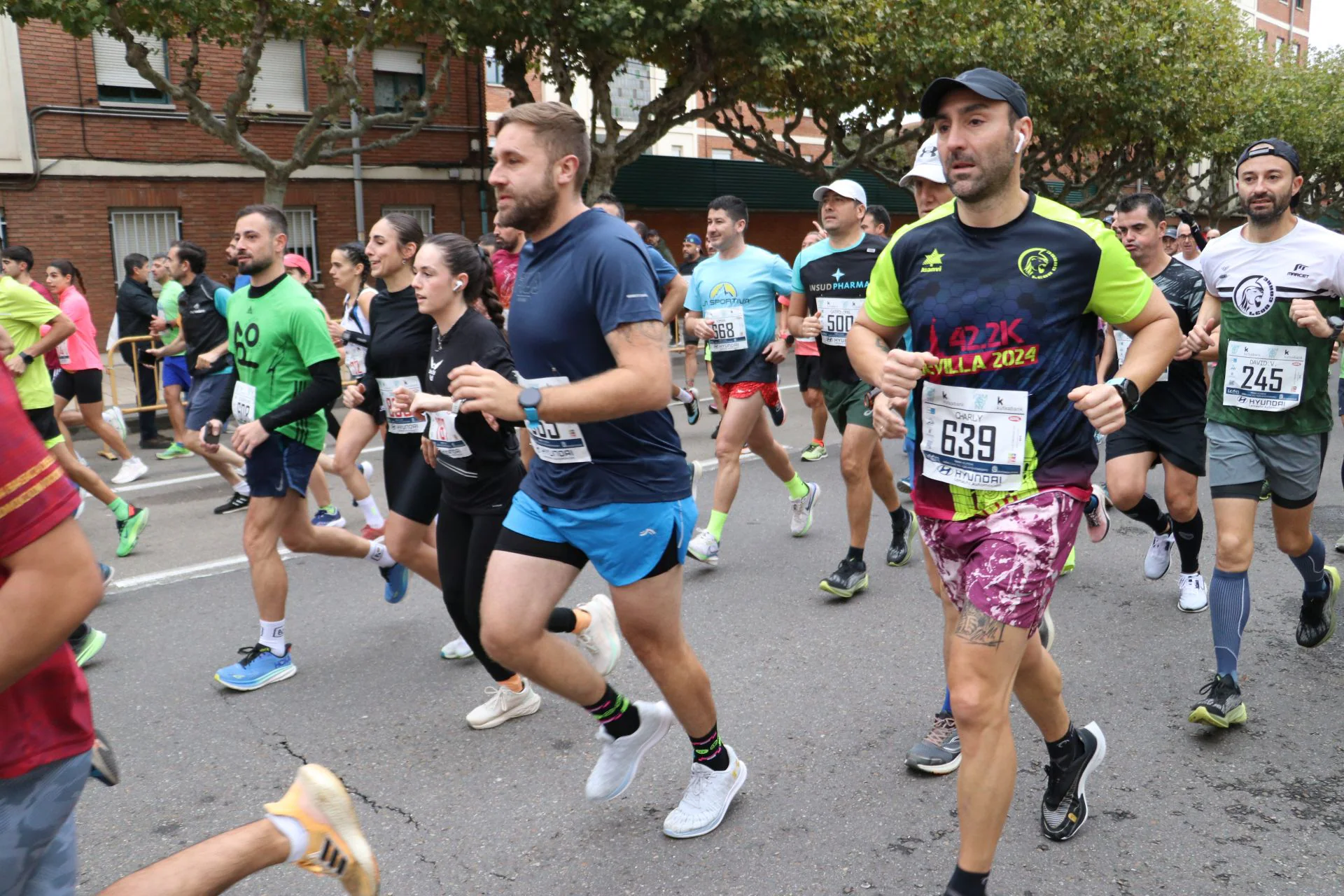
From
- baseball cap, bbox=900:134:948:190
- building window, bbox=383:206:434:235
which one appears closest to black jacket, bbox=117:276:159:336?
baseball cap, bbox=900:134:948:190

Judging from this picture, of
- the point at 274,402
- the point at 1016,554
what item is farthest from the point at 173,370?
the point at 1016,554

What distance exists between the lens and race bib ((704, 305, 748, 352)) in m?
6.75

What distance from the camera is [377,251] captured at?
4715 mm

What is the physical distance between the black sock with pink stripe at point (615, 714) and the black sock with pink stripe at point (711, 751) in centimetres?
19

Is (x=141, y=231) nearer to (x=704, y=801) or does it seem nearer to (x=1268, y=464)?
(x=704, y=801)

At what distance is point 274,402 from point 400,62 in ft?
64.3

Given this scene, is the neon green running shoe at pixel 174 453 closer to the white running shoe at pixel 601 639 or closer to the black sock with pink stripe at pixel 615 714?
the white running shoe at pixel 601 639

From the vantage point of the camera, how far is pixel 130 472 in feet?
31.2

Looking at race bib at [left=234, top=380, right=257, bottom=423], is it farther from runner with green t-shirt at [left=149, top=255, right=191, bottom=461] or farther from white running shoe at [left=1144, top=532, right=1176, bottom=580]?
runner with green t-shirt at [left=149, top=255, right=191, bottom=461]

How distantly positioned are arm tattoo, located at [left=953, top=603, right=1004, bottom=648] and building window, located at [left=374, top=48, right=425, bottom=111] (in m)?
21.5

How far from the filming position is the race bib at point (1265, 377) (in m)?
4.38

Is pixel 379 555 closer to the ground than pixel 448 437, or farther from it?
closer to the ground

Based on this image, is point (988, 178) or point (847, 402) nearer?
point (988, 178)

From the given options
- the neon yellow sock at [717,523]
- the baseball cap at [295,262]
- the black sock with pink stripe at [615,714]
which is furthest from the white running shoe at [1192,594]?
the baseball cap at [295,262]
